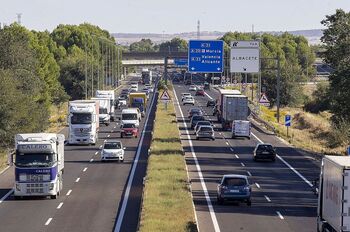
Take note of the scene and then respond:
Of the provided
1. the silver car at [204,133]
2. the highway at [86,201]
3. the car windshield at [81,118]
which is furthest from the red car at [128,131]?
the highway at [86,201]

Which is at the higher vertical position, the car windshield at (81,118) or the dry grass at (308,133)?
the car windshield at (81,118)

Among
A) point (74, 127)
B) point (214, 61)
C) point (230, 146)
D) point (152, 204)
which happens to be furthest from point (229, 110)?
point (152, 204)

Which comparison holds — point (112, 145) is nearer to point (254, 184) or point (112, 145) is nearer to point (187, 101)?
point (254, 184)

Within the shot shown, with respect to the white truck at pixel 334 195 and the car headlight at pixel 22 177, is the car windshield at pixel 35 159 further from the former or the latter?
the white truck at pixel 334 195

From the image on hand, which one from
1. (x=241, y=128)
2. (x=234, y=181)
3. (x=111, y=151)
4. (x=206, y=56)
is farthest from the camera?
(x=206, y=56)

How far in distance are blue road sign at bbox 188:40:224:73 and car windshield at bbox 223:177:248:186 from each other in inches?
1952

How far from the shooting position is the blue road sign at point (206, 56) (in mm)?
90188

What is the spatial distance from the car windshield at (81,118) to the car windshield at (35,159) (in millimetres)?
29442

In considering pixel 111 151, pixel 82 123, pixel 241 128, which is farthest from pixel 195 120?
pixel 111 151

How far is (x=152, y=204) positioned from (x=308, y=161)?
30.7 meters

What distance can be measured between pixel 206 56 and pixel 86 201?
5101 centimetres

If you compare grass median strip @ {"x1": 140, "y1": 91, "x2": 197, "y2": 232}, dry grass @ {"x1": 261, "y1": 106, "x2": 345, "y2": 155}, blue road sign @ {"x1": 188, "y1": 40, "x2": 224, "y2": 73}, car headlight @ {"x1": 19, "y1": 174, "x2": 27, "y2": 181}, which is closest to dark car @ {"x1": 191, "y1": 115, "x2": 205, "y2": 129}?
blue road sign @ {"x1": 188, "y1": 40, "x2": 224, "y2": 73}

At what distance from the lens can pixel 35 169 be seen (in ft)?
135

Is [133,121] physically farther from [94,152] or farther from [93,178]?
[93,178]
